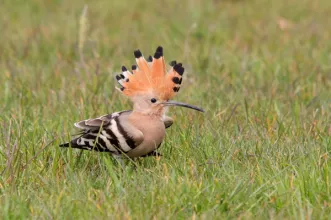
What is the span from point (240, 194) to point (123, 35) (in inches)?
185

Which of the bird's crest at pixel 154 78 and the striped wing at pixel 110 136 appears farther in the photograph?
the bird's crest at pixel 154 78

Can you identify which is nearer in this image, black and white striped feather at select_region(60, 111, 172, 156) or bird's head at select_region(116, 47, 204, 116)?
black and white striped feather at select_region(60, 111, 172, 156)

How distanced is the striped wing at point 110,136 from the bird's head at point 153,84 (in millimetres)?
138

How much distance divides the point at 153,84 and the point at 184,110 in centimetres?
100

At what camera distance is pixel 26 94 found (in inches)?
223

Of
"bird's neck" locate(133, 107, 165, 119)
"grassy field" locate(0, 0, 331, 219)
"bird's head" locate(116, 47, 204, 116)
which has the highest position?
"bird's head" locate(116, 47, 204, 116)

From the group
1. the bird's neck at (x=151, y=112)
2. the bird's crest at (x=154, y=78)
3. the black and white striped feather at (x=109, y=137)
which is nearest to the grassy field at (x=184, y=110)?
the black and white striped feather at (x=109, y=137)

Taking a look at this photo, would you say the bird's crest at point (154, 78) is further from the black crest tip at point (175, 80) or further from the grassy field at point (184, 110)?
the grassy field at point (184, 110)

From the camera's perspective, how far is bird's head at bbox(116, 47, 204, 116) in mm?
4223

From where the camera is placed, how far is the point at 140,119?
166 inches

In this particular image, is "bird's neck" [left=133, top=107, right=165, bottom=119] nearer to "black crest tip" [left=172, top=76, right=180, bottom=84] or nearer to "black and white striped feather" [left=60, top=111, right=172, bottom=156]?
"black and white striped feather" [left=60, top=111, right=172, bottom=156]

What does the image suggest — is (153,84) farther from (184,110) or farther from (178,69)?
(184,110)

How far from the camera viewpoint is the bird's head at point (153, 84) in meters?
4.22

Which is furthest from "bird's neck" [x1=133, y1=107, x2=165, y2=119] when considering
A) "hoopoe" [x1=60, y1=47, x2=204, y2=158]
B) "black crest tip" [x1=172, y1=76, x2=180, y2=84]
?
"black crest tip" [x1=172, y1=76, x2=180, y2=84]
